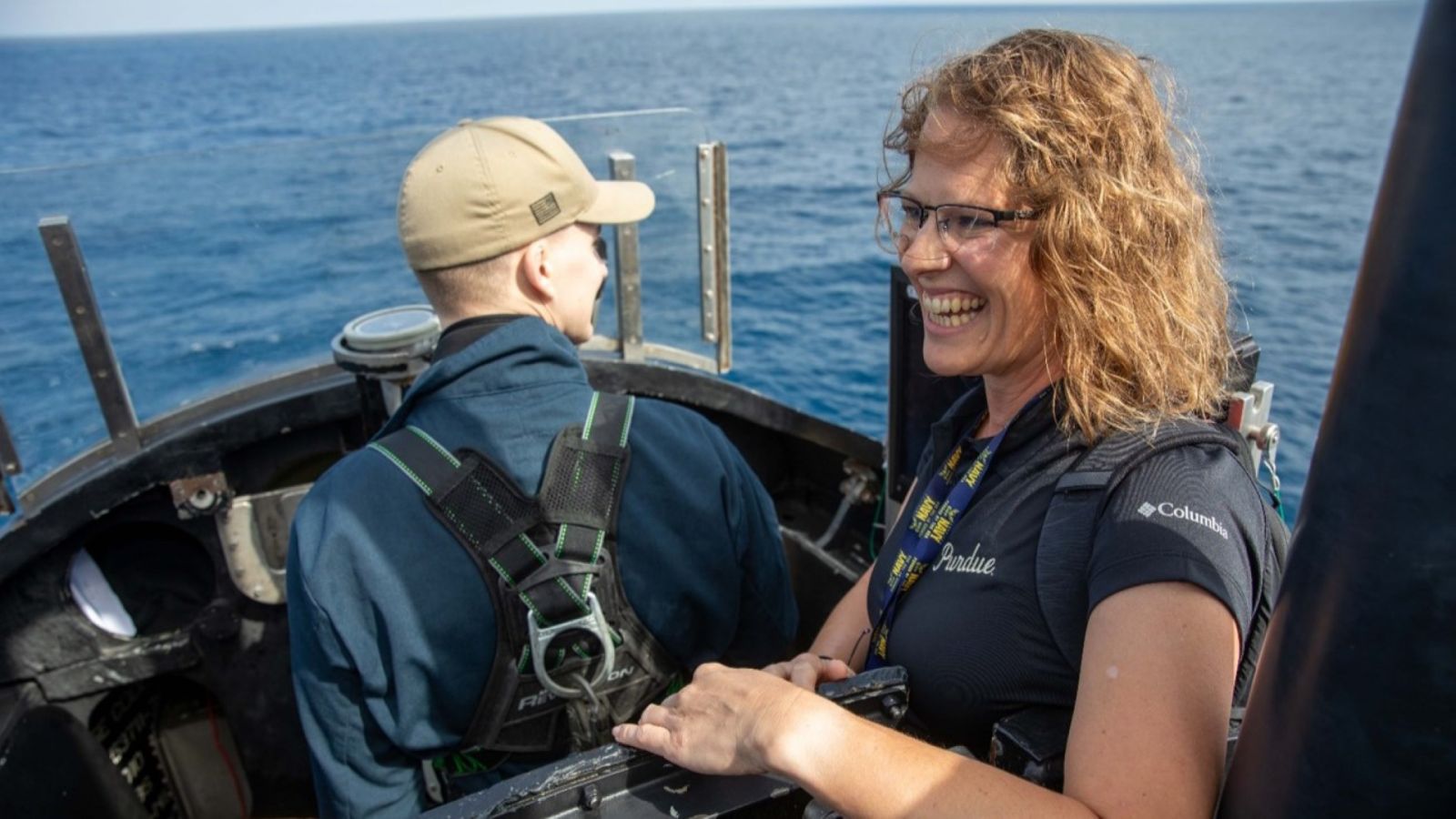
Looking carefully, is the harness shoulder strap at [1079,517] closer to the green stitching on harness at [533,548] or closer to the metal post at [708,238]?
the green stitching on harness at [533,548]

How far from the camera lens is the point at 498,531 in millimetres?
2145

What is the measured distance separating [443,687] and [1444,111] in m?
A: 2.11

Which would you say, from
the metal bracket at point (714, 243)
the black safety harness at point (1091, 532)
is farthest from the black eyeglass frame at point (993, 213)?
the metal bracket at point (714, 243)

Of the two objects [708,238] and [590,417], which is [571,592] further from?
[708,238]

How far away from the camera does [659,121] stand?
412cm

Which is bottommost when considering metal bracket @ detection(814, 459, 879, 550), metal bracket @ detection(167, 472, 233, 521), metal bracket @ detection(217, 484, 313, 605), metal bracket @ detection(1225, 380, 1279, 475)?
metal bracket @ detection(814, 459, 879, 550)

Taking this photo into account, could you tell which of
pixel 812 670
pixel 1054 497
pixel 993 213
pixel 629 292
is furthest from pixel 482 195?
pixel 629 292

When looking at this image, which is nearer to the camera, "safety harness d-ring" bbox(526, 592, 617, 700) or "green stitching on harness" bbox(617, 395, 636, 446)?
"safety harness d-ring" bbox(526, 592, 617, 700)

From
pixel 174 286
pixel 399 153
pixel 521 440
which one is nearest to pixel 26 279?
pixel 174 286

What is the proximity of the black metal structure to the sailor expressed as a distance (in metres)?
1.58

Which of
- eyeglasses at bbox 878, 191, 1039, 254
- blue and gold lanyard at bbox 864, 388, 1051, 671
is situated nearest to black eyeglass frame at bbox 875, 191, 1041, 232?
eyeglasses at bbox 878, 191, 1039, 254

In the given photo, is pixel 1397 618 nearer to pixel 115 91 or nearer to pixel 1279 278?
pixel 1279 278

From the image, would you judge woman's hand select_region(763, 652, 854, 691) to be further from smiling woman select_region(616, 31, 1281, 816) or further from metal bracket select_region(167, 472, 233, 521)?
metal bracket select_region(167, 472, 233, 521)

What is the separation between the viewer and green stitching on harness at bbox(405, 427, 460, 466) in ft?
7.07
